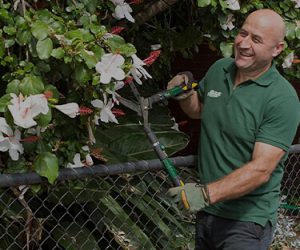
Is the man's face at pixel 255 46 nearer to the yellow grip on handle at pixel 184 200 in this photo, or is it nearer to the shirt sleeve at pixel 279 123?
the shirt sleeve at pixel 279 123

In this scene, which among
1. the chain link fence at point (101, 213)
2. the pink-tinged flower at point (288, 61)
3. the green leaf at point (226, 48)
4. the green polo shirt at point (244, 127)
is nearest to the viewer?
the green polo shirt at point (244, 127)

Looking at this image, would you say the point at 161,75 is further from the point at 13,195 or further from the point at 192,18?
the point at 13,195

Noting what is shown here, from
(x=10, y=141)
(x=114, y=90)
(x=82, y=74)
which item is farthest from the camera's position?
(x=114, y=90)

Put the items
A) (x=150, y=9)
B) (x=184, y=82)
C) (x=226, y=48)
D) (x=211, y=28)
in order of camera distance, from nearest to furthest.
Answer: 1. (x=184, y=82)
2. (x=226, y=48)
3. (x=211, y=28)
4. (x=150, y=9)

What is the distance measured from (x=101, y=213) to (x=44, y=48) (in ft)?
5.54

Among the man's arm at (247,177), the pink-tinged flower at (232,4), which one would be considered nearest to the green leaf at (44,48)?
the man's arm at (247,177)

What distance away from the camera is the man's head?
3.01 metres

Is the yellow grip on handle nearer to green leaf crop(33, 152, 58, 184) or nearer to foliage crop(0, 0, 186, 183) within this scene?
foliage crop(0, 0, 186, 183)

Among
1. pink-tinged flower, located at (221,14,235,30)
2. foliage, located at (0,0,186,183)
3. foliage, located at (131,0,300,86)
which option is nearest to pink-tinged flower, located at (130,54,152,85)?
foliage, located at (0,0,186,183)

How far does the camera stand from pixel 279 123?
2947mm

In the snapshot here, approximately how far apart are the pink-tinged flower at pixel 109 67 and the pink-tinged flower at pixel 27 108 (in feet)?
0.84

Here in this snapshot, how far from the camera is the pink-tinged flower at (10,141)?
8.67 feet

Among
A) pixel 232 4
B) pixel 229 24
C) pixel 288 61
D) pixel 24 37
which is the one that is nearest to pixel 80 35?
pixel 24 37

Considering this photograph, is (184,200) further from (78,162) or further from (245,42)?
(245,42)
